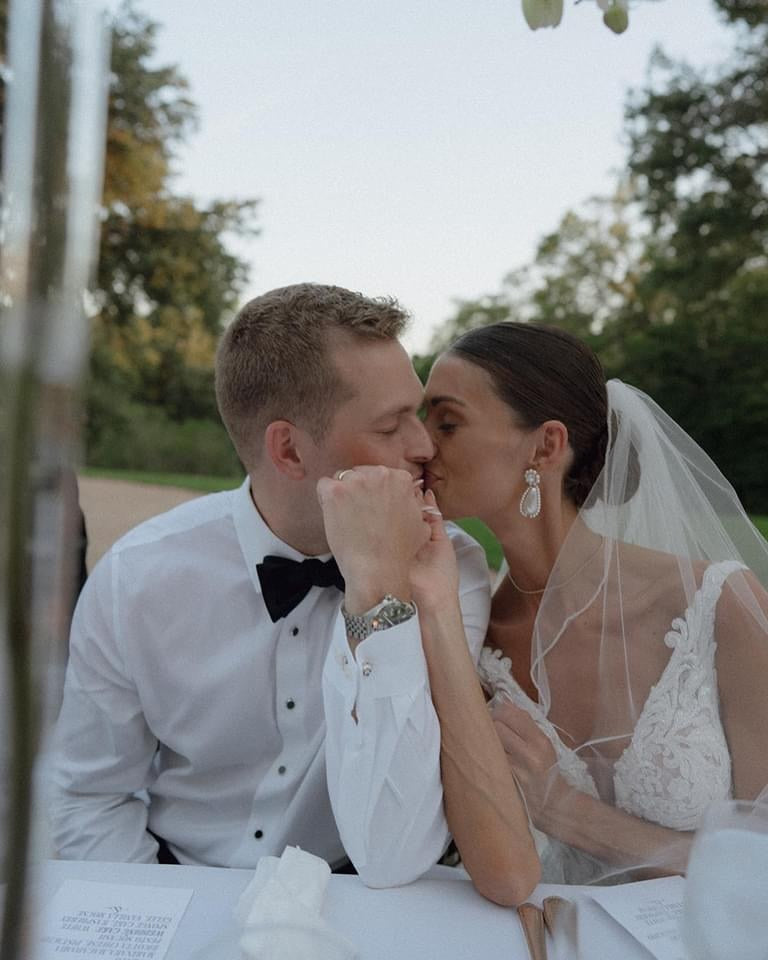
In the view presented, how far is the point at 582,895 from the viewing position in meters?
1.47

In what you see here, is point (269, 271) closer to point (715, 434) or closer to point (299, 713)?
point (715, 434)

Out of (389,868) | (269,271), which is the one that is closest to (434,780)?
(389,868)

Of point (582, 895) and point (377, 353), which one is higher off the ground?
point (377, 353)

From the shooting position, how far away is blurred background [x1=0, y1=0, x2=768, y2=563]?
33.2 ft

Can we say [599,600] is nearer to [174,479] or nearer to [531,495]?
[531,495]

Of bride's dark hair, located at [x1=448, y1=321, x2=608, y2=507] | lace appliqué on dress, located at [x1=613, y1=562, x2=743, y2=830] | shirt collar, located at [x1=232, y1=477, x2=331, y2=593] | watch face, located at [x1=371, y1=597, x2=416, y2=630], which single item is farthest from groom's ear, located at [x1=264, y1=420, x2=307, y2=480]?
lace appliqué on dress, located at [x1=613, y1=562, x2=743, y2=830]

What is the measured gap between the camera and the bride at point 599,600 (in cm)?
201

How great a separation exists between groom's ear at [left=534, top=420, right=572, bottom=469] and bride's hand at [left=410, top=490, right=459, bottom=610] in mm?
343

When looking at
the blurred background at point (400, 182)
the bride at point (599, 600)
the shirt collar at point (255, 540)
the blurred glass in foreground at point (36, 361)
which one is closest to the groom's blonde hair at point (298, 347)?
the shirt collar at point (255, 540)

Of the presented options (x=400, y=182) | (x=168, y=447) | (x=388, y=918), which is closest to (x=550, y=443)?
(x=388, y=918)

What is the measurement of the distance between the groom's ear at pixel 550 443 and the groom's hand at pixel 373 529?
422 millimetres

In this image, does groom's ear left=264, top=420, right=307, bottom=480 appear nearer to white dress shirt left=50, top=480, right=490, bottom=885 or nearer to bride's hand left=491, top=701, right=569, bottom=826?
white dress shirt left=50, top=480, right=490, bottom=885

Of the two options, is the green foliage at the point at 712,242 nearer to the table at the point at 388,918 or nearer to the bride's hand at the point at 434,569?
the bride's hand at the point at 434,569

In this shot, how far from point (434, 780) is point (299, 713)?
0.58 m
